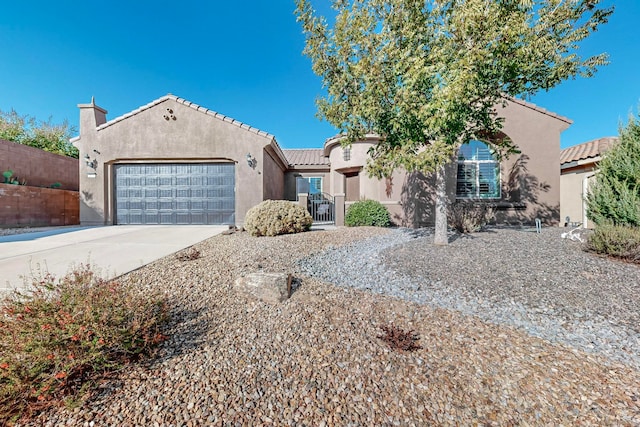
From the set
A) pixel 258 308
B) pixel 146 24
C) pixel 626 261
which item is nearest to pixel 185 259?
pixel 258 308

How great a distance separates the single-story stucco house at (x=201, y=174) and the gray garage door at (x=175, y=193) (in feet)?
0.14

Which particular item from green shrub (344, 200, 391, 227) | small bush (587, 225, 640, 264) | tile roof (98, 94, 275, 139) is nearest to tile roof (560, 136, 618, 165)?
small bush (587, 225, 640, 264)

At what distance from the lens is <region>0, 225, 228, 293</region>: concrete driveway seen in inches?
177

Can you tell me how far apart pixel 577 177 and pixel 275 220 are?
11499mm

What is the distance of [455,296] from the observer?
12.8 ft

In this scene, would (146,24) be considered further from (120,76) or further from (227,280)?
(227,280)

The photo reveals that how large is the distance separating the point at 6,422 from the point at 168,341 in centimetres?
108

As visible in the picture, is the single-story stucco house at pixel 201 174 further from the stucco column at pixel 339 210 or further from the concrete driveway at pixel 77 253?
the concrete driveway at pixel 77 253

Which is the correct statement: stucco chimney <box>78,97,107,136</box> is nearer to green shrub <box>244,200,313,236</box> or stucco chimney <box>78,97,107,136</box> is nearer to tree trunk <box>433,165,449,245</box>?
green shrub <box>244,200,313,236</box>

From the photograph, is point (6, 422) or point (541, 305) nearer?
point (6, 422)

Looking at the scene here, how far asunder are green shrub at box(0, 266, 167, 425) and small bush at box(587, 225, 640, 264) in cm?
774

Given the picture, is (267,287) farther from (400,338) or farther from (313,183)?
(313,183)

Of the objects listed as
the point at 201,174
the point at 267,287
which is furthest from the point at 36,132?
the point at 267,287

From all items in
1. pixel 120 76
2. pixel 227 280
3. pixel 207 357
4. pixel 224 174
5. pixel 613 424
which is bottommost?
pixel 613 424
